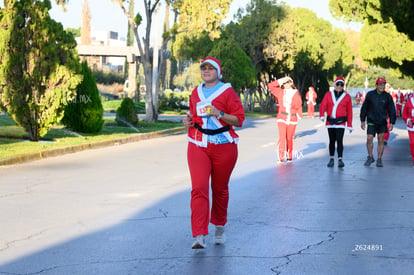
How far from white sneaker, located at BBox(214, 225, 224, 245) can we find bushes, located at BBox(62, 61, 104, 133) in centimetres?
1482

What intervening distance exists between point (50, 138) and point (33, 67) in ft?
7.18

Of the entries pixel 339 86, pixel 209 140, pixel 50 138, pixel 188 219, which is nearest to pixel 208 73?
pixel 209 140

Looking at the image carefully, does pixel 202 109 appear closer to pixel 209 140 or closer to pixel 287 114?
pixel 209 140

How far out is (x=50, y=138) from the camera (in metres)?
19.2

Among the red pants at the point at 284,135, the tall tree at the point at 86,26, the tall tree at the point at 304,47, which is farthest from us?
the tall tree at the point at 86,26

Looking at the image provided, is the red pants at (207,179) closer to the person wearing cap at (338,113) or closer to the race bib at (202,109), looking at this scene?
the race bib at (202,109)

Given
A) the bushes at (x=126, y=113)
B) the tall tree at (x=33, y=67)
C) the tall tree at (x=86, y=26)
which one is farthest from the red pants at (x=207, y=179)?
the tall tree at (x=86, y=26)

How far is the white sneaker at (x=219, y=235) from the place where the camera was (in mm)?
7062

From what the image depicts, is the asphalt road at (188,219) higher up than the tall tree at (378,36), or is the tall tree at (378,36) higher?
the tall tree at (378,36)

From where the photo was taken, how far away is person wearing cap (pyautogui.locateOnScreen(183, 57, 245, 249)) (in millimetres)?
6781

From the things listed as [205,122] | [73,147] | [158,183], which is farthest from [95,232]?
[73,147]

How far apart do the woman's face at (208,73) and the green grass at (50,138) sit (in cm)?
846

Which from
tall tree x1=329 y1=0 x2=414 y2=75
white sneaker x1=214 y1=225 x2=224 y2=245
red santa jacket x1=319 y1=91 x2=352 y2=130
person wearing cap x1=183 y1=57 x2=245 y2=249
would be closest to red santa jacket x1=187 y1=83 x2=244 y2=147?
person wearing cap x1=183 y1=57 x2=245 y2=249

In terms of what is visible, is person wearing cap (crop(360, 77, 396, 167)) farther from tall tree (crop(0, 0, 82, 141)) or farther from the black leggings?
tall tree (crop(0, 0, 82, 141))
